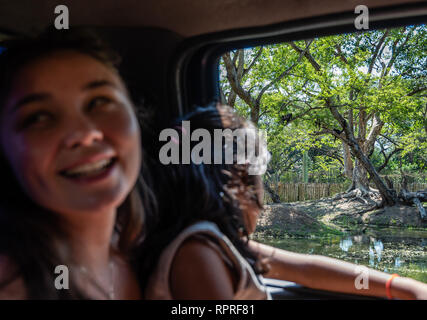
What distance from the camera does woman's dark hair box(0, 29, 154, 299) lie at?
0.80 meters

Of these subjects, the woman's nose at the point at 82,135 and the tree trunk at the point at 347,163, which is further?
the tree trunk at the point at 347,163

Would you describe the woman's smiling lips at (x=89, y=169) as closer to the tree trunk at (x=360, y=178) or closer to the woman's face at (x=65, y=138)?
the woman's face at (x=65, y=138)

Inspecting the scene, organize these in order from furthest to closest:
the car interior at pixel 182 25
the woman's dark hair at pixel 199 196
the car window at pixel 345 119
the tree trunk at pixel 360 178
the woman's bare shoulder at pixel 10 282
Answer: the tree trunk at pixel 360 178 → the car window at pixel 345 119 → the car interior at pixel 182 25 → the woman's dark hair at pixel 199 196 → the woman's bare shoulder at pixel 10 282

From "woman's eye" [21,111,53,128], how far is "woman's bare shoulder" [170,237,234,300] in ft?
1.17

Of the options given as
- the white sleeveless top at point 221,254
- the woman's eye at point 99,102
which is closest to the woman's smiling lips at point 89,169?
the woman's eye at point 99,102

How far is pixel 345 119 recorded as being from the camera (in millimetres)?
6219

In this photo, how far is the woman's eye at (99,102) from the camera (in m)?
0.86

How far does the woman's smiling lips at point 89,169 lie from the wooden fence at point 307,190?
581 centimetres

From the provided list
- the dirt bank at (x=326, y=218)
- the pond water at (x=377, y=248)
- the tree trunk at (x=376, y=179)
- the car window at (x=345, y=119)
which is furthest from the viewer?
the tree trunk at (x=376, y=179)

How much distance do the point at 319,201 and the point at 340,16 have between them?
17.5ft

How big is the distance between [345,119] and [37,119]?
19.2ft
